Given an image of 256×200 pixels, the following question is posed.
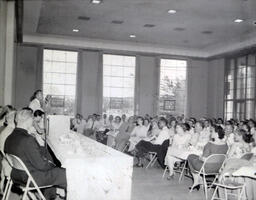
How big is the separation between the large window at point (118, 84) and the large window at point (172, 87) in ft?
4.13

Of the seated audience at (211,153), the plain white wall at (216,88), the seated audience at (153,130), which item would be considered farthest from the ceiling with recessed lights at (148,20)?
the seated audience at (211,153)

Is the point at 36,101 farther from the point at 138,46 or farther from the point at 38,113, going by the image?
the point at 138,46

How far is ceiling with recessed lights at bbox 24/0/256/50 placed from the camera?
8203 mm

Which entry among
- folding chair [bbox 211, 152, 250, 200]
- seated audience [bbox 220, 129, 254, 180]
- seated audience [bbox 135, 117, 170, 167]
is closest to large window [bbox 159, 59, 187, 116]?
seated audience [bbox 135, 117, 170, 167]

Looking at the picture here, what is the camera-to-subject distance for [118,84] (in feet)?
43.8

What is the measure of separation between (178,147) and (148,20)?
4937 mm

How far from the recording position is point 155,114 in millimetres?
13469

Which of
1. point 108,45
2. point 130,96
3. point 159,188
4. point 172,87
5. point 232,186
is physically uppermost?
point 108,45

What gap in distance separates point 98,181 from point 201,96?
37.5 feet

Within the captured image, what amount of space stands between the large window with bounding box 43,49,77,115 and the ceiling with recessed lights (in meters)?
1.04

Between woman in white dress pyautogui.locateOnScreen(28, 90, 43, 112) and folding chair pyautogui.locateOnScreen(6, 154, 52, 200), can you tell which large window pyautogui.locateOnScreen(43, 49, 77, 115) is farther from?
folding chair pyautogui.locateOnScreen(6, 154, 52, 200)

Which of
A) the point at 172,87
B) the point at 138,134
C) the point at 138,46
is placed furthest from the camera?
the point at 172,87

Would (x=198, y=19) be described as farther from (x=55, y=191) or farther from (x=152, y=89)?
(x=55, y=191)

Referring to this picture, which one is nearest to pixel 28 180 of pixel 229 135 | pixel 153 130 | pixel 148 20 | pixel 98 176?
pixel 98 176
